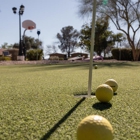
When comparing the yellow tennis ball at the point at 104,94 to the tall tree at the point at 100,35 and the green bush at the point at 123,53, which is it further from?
the tall tree at the point at 100,35

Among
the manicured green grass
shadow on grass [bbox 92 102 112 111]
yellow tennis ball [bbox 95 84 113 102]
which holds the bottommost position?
the manicured green grass

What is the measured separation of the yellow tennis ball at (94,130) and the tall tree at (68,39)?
185 feet

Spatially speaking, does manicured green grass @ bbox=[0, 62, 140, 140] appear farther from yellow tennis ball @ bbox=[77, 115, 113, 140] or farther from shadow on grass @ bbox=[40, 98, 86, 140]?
yellow tennis ball @ bbox=[77, 115, 113, 140]

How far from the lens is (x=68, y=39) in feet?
192

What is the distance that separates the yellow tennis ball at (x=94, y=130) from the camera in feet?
5.12

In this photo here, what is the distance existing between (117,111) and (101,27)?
3579 cm

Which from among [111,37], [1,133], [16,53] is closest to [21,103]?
[1,133]

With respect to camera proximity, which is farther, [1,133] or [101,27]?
[101,27]

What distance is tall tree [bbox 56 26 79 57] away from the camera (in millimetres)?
58219

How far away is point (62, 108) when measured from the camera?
2842 mm

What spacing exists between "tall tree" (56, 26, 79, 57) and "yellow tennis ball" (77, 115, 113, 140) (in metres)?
56.3

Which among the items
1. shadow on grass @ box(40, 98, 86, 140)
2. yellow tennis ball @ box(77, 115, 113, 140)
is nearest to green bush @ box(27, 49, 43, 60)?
shadow on grass @ box(40, 98, 86, 140)

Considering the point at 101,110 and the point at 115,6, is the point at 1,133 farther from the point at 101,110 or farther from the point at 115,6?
the point at 115,6

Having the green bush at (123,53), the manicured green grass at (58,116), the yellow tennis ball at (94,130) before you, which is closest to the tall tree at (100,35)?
the green bush at (123,53)
